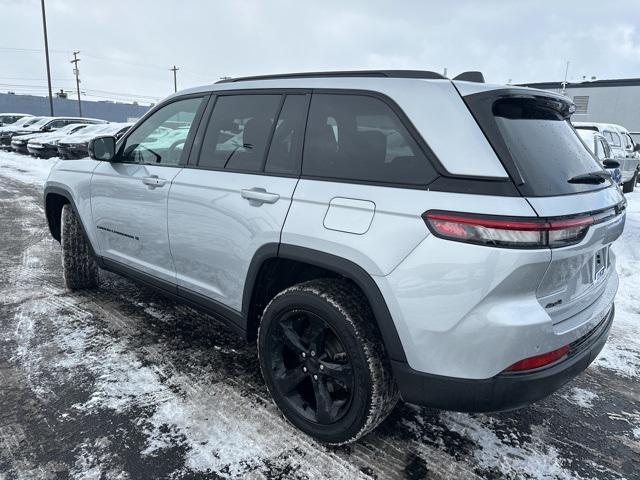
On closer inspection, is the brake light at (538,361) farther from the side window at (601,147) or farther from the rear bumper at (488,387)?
the side window at (601,147)

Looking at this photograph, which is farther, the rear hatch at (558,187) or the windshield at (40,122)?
the windshield at (40,122)

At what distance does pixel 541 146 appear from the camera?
2.06 m

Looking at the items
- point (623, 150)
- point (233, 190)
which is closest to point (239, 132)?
point (233, 190)

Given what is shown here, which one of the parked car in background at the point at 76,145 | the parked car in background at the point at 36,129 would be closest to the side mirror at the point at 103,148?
the parked car in background at the point at 76,145

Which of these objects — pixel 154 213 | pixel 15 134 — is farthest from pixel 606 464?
pixel 15 134

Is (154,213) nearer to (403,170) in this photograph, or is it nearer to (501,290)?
(403,170)

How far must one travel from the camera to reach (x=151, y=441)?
2.33 meters

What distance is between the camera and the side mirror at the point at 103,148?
141 inches

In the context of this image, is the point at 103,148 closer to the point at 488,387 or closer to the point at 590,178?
the point at 488,387

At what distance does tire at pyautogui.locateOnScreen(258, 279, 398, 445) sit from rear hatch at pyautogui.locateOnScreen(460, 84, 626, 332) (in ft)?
2.57

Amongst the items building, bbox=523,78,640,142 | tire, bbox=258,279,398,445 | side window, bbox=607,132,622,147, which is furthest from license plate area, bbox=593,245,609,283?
building, bbox=523,78,640,142

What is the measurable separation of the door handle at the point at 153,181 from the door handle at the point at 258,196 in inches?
33.4

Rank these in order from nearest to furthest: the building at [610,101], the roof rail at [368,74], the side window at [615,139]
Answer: the roof rail at [368,74], the side window at [615,139], the building at [610,101]

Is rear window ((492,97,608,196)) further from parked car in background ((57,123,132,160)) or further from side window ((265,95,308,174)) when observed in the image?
parked car in background ((57,123,132,160))
